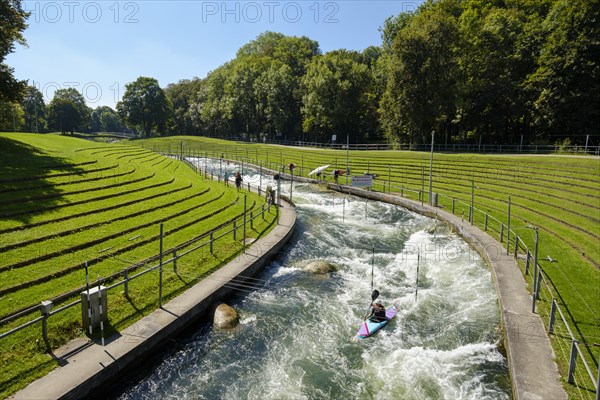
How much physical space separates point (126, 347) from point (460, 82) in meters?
54.2

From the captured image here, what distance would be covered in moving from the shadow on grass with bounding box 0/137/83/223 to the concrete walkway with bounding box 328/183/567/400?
63.8 ft

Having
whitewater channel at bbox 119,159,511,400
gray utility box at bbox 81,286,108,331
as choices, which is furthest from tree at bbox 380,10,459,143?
gray utility box at bbox 81,286,108,331

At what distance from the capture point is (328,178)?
144 feet

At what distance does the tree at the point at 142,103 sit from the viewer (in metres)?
109

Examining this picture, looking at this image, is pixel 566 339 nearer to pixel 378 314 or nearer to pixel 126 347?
pixel 378 314

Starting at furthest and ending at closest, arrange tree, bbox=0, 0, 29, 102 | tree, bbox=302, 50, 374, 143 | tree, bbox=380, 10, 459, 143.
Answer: tree, bbox=302, 50, 374, 143, tree, bbox=380, 10, 459, 143, tree, bbox=0, 0, 29, 102

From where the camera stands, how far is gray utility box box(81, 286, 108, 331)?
1079 centimetres

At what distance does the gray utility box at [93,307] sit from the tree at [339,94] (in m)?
63.7

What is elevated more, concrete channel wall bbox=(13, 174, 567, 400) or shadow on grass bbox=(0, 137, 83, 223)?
shadow on grass bbox=(0, 137, 83, 223)

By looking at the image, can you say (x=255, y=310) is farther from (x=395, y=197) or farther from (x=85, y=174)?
(x=395, y=197)

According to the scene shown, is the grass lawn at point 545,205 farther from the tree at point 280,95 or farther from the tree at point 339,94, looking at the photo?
the tree at point 280,95

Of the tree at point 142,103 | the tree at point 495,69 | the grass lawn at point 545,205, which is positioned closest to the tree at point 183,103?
the tree at point 142,103

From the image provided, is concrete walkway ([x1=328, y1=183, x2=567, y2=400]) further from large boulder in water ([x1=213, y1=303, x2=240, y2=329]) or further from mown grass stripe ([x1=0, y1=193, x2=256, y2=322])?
mown grass stripe ([x1=0, y1=193, x2=256, y2=322])

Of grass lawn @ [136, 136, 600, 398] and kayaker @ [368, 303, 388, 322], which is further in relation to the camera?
kayaker @ [368, 303, 388, 322]
